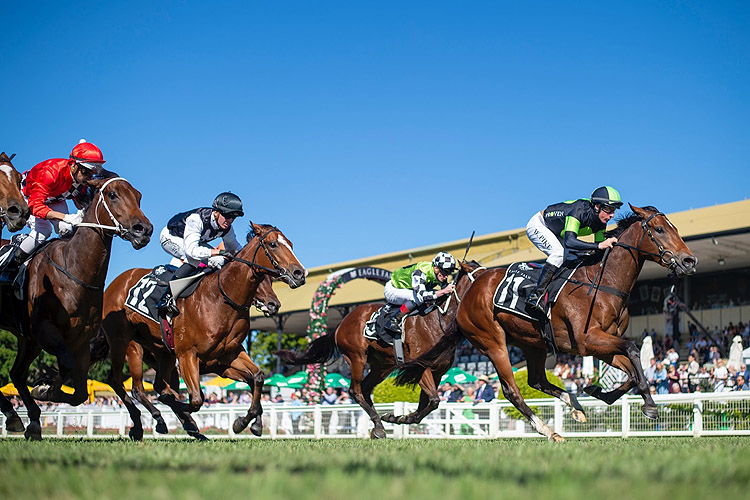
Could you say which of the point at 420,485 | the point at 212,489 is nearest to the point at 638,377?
the point at 420,485

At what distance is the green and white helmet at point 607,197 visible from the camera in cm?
822

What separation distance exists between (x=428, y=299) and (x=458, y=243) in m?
30.0

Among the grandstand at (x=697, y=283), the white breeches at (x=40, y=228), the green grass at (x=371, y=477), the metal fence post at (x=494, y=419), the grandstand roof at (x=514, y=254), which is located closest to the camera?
the green grass at (x=371, y=477)

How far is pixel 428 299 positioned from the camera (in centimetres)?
1084

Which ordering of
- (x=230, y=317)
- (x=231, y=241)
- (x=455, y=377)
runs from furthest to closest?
(x=455, y=377) < (x=231, y=241) < (x=230, y=317)

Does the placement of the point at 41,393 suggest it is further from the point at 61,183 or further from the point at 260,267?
the point at 260,267

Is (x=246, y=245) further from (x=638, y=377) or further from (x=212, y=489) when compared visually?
(x=212, y=489)

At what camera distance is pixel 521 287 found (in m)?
8.56

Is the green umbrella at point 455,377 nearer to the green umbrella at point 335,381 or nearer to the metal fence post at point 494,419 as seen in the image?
the green umbrella at point 335,381

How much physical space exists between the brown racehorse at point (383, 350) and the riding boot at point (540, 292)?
5.04ft

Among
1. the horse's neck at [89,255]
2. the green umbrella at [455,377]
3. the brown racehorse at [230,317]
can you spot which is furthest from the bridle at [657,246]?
the green umbrella at [455,377]

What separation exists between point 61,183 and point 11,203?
1.33 meters

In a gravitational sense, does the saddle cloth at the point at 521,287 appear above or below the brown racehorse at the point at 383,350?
above

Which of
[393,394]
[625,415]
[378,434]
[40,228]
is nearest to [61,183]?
[40,228]
